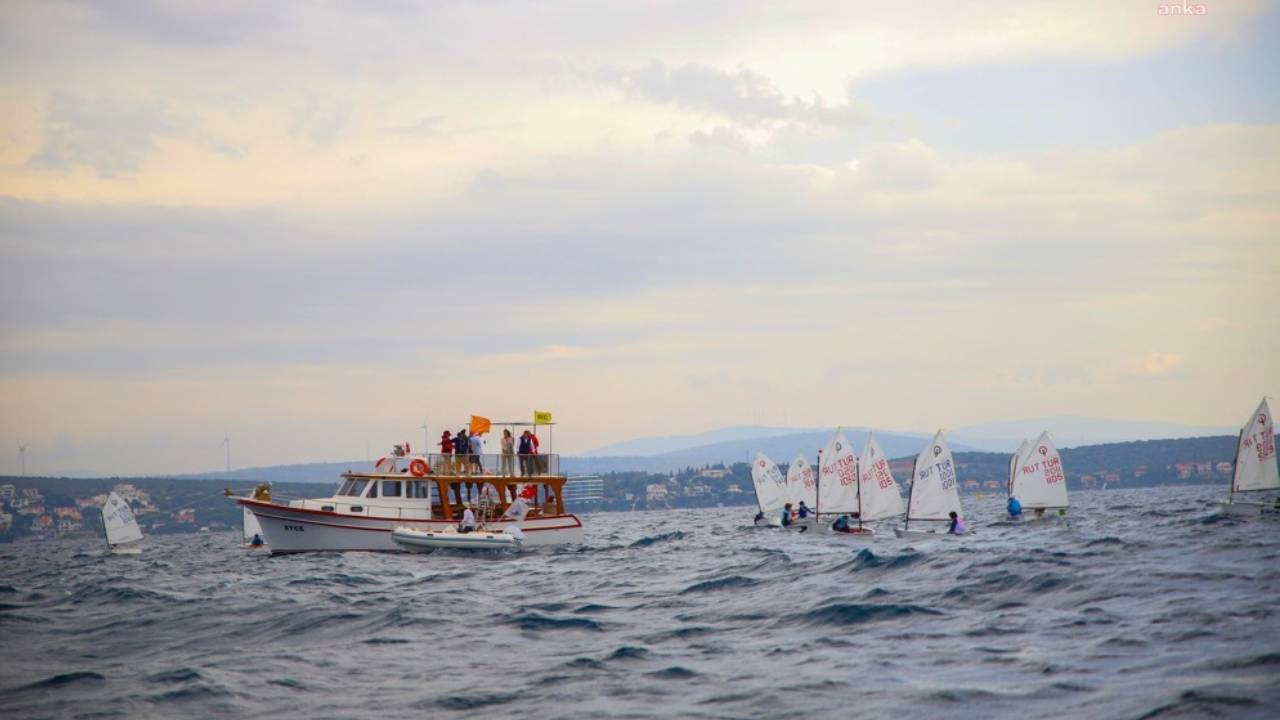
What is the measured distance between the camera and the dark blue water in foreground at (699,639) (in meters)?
21.2

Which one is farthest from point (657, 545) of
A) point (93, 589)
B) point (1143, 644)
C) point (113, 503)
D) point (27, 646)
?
point (113, 503)

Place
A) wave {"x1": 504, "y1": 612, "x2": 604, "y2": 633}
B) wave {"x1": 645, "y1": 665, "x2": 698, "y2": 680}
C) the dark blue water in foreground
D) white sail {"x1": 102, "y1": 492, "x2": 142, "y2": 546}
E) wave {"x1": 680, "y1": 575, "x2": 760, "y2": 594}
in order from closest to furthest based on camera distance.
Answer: the dark blue water in foreground → wave {"x1": 645, "y1": 665, "x2": 698, "y2": 680} → wave {"x1": 504, "y1": 612, "x2": 604, "y2": 633} → wave {"x1": 680, "y1": 575, "x2": 760, "y2": 594} → white sail {"x1": 102, "y1": 492, "x2": 142, "y2": 546}

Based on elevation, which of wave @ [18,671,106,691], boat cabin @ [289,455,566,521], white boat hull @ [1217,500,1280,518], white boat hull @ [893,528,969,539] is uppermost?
boat cabin @ [289,455,566,521]

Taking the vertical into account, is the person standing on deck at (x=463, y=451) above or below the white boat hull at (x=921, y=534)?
above

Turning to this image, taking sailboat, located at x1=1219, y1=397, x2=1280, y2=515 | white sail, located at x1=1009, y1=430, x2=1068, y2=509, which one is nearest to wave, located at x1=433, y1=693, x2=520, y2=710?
white sail, located at x1=1009, y1=430, x2=1068, y2=509

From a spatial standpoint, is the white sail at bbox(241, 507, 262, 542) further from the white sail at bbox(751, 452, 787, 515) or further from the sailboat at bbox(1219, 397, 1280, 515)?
the sailboat at bbox(1219, 397, 1280, 515)

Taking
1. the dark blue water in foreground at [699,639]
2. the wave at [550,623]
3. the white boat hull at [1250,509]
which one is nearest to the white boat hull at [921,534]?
the dark blue water in foreground at [699,639]

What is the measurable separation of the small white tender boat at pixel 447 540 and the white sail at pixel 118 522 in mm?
49726

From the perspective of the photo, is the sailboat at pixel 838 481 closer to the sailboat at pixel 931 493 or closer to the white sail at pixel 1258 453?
the sailboat at pixel 931 493

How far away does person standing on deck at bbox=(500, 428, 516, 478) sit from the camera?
63438 millimetres

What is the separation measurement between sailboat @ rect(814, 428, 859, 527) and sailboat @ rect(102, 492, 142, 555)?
5696 centimetres

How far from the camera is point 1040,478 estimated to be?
234 ft

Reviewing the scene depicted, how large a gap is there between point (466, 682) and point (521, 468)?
131 feet

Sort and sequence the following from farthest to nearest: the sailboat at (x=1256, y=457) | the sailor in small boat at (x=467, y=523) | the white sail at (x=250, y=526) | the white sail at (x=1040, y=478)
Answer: the white sail at (x=250, y=526) < the white sail at (x=1040, y=478) < the sailboat at (x=1256, y=457) < the sailor in small boat at (x=467, y=523)
